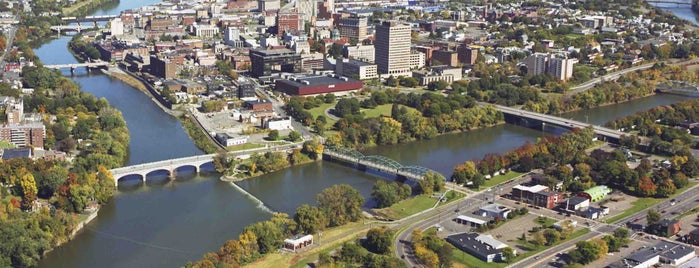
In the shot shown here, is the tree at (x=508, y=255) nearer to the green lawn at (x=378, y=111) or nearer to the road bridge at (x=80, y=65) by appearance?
the green lawn at (x=378, y=111)

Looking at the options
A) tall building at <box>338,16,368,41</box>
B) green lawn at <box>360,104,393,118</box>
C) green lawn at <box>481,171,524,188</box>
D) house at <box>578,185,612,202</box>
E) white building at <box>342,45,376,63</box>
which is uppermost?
tall building at <box>338,16,368,41</box>

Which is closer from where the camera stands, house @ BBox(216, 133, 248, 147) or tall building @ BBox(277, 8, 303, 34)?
house @ BBox(216, 133, 248, 147)

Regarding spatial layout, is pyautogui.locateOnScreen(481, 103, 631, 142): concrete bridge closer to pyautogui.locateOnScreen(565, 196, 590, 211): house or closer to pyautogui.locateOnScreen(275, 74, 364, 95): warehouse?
pyautogui.locateOnScreen(275, 74, 364, 95): warehouse

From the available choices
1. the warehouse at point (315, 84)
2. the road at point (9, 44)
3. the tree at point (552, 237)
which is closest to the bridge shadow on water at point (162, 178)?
the tree at point (552, 237)

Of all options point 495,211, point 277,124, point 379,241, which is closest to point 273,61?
point 277,124

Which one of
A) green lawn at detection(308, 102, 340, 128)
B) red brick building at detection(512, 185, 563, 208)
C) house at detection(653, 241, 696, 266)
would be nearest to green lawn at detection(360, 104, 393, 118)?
green lawn at detection(308, 102, 340, 128)

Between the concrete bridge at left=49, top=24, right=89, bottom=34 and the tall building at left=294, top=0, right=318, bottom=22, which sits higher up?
the tall building at left=294, top=0, right=318, bottom=22

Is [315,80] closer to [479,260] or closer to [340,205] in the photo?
[340,205]

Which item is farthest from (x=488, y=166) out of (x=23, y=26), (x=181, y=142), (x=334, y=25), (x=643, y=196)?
(x=23, y=26)
